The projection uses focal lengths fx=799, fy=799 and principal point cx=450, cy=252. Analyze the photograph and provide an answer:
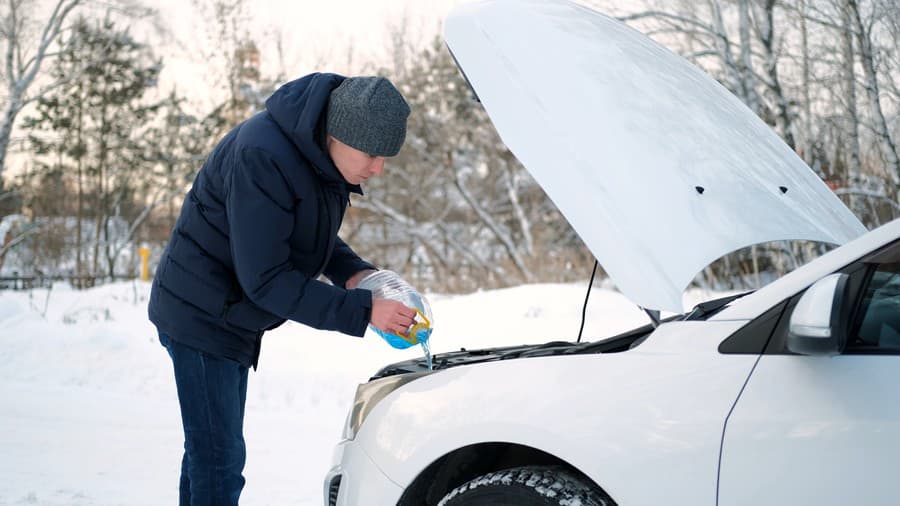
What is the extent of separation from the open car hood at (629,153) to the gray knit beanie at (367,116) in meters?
0.25

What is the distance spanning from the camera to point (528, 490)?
191 cm

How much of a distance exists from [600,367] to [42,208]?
30.6 metres

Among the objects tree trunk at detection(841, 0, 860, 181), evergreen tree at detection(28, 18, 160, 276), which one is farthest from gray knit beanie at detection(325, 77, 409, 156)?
evergreen tree at detection(28, 18, 160, 276)

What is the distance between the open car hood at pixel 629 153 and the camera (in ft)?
6.52

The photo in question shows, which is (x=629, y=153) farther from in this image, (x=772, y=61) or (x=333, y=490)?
(x=772, y=61)

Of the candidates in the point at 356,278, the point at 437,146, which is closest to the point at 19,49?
the point at 437,146

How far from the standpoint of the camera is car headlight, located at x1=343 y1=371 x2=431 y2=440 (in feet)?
7.76

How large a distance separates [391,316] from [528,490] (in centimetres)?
67

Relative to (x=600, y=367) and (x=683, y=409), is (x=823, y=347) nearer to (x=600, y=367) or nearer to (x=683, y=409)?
(x=683, y=409)

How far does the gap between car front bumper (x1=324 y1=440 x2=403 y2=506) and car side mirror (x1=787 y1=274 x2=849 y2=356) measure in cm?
109

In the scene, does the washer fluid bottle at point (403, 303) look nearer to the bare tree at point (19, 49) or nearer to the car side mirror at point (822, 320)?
the car side mirror at point (822, 320)

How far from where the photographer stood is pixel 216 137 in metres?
25.9

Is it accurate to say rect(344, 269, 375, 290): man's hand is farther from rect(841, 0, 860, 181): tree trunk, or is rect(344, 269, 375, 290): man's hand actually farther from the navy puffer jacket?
rect(841, 0, 860, 181): tree trunk

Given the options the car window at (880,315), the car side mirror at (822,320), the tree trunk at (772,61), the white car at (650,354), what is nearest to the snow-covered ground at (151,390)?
the white car at (650,354)
